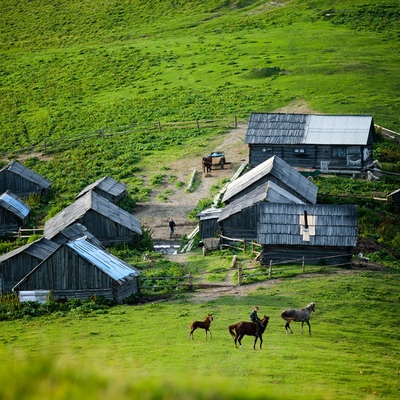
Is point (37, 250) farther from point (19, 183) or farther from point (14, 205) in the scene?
point (19, 183)

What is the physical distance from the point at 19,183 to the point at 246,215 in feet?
71.4

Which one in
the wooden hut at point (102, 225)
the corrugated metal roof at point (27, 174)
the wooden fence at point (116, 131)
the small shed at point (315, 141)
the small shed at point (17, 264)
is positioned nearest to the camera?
the small shed at point (17, 264)

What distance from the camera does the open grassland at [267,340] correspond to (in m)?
24.4

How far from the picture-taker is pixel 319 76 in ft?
280

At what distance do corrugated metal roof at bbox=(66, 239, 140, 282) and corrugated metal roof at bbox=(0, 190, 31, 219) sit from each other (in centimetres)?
1536

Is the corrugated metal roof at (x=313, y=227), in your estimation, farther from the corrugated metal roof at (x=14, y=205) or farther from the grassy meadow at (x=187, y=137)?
the corrugated metal roof at (x=14, y=205)

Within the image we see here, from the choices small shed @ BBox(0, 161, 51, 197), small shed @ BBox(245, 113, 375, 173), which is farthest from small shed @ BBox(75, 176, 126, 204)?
small shed @ BBox(245, 113, 375, 173)

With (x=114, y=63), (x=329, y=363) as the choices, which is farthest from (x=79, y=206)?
(x=114, y=63)

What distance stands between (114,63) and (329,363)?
78.2 metres

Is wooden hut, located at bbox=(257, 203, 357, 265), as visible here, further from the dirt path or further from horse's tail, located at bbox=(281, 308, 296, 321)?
horse's tail, located at bbox=(281, 308, 296, 321)

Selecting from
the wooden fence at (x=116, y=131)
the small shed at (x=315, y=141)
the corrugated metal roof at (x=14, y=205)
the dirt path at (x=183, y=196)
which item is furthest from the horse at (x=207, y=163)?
the corrugated metal roof at (x=14, y=205)

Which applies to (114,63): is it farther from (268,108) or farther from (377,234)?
(377,234)

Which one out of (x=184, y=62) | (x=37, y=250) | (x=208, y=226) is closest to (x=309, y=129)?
(x=208, y=226)

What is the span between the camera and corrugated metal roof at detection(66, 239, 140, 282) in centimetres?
3697
